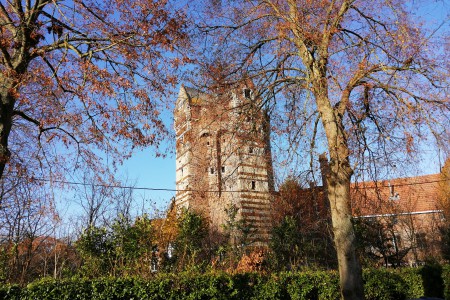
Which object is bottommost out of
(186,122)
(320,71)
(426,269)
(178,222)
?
(426,269)

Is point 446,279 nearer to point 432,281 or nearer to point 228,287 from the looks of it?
point 432,281

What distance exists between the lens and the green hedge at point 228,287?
9.72m

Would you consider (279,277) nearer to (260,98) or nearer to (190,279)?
(190,279)

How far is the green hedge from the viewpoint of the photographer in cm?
972

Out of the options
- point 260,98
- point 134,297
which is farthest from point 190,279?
point 260,98

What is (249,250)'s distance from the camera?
2133cm

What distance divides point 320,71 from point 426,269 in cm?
1087

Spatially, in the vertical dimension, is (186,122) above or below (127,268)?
above

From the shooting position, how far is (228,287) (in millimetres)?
11547

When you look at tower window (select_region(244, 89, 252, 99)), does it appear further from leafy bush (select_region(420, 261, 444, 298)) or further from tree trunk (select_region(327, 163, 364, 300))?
leafy bush (select_region(420, 261, 444, 298))

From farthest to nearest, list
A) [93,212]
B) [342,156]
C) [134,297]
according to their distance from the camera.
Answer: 1. [93,212]
2. [134,297]
3. [342,156]

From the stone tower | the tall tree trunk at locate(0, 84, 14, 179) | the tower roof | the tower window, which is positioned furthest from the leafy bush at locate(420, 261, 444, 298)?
the tall tree trunk at locate(0, 84, 14, 179)

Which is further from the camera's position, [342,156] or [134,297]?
[134,297]

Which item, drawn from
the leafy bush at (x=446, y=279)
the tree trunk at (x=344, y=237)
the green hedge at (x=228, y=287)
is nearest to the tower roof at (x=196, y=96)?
the tree trunk at (x=344, y=237)
